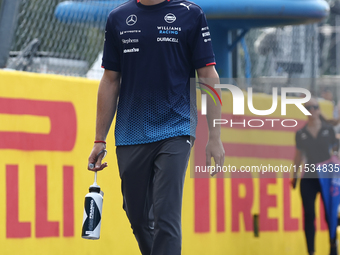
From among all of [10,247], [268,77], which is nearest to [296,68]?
[268,77]

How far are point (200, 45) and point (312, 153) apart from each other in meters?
4.10

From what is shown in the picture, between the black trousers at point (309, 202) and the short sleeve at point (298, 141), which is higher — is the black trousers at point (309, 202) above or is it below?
below

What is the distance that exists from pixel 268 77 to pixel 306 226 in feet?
7.97

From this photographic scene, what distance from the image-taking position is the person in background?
7.05m

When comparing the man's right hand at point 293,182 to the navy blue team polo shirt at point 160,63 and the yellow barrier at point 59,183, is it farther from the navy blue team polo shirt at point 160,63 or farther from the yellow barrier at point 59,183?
the navy blue team polo shirt at point 160,63

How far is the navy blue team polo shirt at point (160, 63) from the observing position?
11.2 feet

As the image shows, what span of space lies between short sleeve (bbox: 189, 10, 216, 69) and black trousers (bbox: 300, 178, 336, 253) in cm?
404

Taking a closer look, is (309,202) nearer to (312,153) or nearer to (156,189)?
(312,153)

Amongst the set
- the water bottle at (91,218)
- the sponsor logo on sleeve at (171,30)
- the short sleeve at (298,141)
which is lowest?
the water bottle at (91,218)

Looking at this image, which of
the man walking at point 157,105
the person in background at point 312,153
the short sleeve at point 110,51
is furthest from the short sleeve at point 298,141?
→ the short sleeve at point 110,51

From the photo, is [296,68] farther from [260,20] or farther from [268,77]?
[260,20]

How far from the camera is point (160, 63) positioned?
3414 mm

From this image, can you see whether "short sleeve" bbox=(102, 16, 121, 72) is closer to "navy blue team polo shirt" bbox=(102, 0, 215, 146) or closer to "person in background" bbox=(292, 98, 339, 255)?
"navy blue team polo shirt" bbox=(102, 0, 215, 146)

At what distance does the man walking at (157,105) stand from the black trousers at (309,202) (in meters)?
3.89
